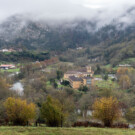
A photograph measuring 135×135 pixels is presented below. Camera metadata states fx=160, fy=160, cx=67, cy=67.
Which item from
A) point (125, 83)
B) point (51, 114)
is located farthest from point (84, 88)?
point (51, 114)

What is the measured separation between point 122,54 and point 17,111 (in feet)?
206

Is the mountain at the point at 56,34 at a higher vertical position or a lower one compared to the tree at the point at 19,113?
higher

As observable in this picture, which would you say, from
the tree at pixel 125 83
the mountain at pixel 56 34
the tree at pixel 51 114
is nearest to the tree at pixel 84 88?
the tree at pixel 125 83

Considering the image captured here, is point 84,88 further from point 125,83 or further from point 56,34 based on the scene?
point 56,34

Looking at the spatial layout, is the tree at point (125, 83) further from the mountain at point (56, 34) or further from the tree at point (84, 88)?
the mountain at point (56, 34)

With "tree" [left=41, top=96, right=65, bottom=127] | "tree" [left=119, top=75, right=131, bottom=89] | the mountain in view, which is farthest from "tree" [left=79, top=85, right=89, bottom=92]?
the mountain

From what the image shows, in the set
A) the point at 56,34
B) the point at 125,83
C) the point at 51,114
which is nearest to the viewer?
the point at 51,114

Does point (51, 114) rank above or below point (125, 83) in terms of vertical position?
below

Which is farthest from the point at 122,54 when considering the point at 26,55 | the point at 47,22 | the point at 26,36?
the point at 47,22

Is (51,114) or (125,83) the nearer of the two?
(51,114)

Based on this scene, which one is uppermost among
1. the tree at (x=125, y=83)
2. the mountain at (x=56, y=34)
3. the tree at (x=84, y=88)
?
the mountain at (x=56, y=34)

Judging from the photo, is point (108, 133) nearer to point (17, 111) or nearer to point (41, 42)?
point (17, 111)

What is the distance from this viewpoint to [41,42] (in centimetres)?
11588

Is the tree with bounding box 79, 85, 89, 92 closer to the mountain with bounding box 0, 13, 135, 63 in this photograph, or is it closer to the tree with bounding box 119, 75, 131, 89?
the tree with bounding box 119, 75, 131, 89
